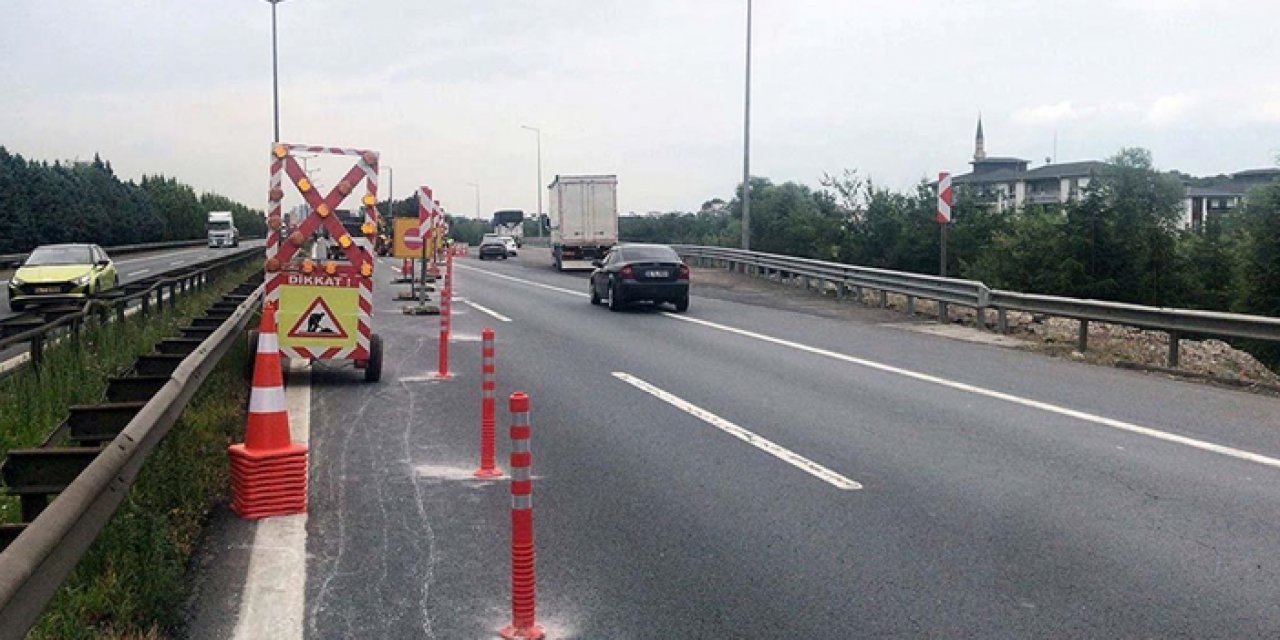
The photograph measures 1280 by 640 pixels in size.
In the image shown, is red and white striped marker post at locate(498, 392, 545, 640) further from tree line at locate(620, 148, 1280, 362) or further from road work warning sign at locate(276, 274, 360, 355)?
tree line at locate(620, 148, 1280, 362)

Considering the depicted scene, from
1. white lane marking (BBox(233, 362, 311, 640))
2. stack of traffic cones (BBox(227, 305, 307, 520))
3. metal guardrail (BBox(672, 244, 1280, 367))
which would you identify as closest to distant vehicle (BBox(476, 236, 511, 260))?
metal guardrail (BBox(672, 244, 1280, 367))

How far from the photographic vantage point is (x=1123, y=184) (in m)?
52.6

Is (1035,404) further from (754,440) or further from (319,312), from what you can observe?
(319,312)

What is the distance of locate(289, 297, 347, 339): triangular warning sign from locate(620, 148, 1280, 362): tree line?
1353 inches

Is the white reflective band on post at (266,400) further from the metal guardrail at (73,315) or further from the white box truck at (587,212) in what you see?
the white box truck at (587,212)

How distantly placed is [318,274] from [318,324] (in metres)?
0.53

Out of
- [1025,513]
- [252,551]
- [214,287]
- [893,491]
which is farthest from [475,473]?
[214,287]

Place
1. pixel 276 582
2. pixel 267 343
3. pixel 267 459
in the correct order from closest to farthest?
pixel 276 582 < pixel 267 459 < pixel 267 343

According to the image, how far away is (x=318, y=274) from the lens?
12156 millimetres

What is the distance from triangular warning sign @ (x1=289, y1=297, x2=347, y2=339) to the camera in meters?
12.2

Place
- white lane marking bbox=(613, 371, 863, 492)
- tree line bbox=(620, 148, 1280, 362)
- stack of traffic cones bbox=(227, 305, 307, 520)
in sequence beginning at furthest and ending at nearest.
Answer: tree line bbox=(620, 148, 1280, 362), white lane marking bbox=(613, 371, 863, 492), stack of traffic cones bbox=(227, 305, 307, 520)

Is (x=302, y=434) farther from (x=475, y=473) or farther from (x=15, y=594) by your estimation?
(x=15, y=594)

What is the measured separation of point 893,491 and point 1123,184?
49537 mm

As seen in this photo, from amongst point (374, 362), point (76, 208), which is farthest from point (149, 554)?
point (76, 208)
